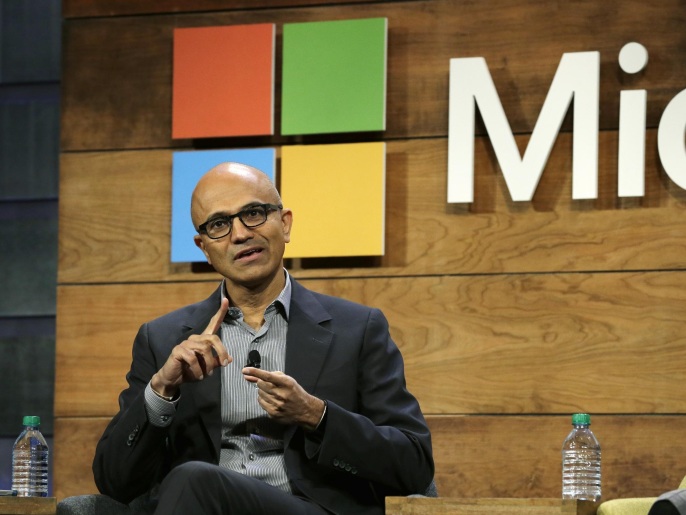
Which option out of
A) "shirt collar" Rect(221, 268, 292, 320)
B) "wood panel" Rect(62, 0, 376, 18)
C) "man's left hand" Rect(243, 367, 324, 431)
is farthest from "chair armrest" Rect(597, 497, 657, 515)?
"wood panel" Rect(62, 0, 376, 18)

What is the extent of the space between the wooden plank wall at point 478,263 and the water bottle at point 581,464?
8 centimetres

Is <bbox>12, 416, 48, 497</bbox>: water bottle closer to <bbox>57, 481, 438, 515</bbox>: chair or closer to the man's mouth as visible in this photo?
<bbox>57, 481, 438, 515</bbox>: chair

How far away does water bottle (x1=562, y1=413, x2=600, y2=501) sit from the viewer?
349 centimetres

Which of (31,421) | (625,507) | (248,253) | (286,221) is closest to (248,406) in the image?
(248,253)

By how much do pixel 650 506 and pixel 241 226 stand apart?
1.20 m

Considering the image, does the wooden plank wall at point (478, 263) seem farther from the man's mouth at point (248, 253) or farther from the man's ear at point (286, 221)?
the man's mouth at point (248, 253)

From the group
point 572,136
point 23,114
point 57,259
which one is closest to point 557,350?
point 572,136

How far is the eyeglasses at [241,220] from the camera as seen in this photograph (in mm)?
3068

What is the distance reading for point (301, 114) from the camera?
4.11 metres

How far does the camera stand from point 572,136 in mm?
3918

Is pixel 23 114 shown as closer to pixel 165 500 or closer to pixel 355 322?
pixel 355 322

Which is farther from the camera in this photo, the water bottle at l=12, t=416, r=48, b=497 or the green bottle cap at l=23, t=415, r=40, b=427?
the water bottle at l=12, t=416, r=48, b=497

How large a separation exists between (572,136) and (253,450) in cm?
162

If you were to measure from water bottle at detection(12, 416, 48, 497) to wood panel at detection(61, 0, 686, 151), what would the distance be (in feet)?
3.65
